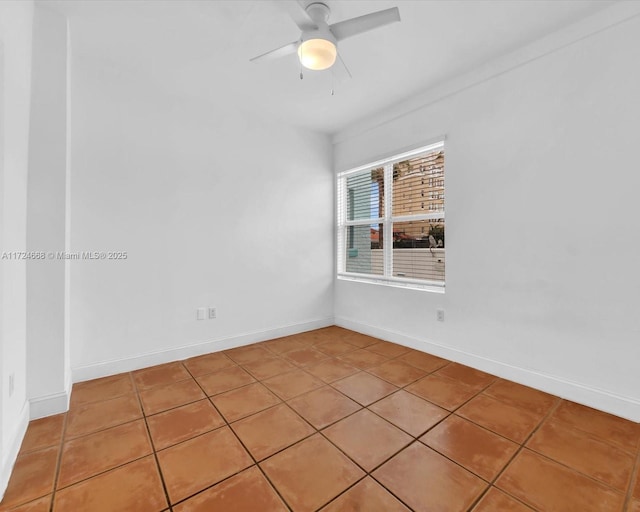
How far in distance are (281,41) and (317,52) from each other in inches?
25.5

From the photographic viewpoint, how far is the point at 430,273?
3064mm

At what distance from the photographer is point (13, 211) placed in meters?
1.63

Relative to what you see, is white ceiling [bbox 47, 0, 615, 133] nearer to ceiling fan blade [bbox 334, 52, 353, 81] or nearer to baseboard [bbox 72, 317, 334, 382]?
ceiling fan blade [bbox 334, 52, 353, 81]

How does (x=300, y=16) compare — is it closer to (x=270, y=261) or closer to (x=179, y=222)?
(x=179, y=222)

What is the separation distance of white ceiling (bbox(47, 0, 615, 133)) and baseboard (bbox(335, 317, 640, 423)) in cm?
253

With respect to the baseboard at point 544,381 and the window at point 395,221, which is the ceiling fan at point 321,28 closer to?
the window at point 395,221

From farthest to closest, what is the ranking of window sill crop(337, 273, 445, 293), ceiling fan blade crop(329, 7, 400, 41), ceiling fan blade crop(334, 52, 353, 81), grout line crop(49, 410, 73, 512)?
1. window sill crop(337, 273, 445, 293)
2. ceiling fan blade crop(334, 52, 353, 81)
3. ceiling fan blade crop(329, 7, 400, 41)
4. grout line crop(49, 410, 73, 512)

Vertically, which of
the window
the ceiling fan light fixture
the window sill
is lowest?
the window sill

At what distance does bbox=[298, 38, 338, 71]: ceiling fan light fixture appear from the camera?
5.80 feet

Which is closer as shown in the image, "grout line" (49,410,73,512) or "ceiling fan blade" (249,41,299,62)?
"grout line" (49,410,73,512)

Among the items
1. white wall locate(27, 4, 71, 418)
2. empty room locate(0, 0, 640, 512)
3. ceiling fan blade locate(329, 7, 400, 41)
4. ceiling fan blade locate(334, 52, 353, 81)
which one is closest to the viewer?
empty room locate(0, 0, 640, 512)

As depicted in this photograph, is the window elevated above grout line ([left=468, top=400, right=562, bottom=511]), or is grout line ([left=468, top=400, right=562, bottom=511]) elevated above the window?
the window

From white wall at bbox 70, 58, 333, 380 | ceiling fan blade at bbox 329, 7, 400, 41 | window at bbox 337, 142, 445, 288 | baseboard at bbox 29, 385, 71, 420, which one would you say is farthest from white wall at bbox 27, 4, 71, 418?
window at bbox 337, 142, 445, 288

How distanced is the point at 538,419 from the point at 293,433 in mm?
1554
